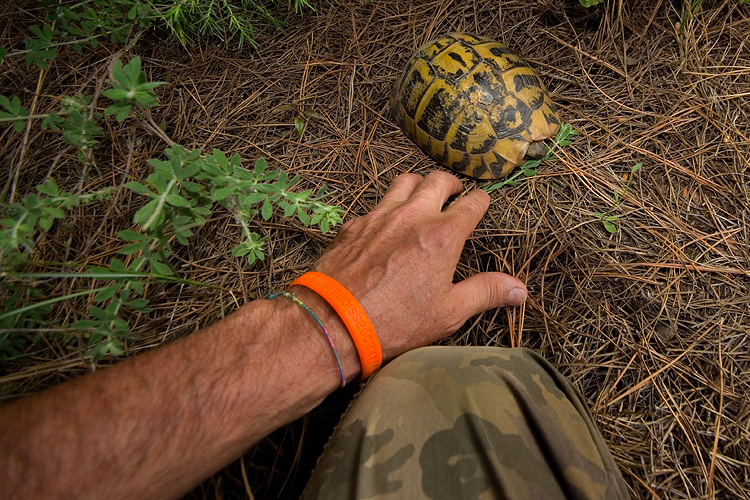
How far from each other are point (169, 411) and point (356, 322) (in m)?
0.62

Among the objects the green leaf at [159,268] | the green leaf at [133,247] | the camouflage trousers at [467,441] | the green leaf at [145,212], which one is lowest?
the camouflage trousers at [467,441]

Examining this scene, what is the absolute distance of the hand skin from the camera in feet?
3.43

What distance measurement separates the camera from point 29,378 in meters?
1.59

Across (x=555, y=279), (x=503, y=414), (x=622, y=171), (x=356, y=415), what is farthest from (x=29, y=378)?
(x=622, y=171)

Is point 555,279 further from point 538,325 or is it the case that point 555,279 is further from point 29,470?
point 29,470

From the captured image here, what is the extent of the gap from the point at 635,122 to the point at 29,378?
3.10 meters

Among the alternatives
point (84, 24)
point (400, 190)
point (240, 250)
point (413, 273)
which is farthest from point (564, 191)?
point (84, 24)

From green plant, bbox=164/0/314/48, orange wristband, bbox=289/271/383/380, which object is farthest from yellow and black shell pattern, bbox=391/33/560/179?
orange wristband, bbox=289/271/383/380

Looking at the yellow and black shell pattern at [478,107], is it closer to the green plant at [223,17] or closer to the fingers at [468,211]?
the fingers at [468,211]

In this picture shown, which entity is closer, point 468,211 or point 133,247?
point 133,247

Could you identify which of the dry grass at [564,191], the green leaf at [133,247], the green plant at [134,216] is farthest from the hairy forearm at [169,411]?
the dry grass at [564,191]

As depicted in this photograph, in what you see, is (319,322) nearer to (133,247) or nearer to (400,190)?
(133,247)

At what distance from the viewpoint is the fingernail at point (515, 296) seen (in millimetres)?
1695

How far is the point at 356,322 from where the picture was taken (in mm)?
1402
